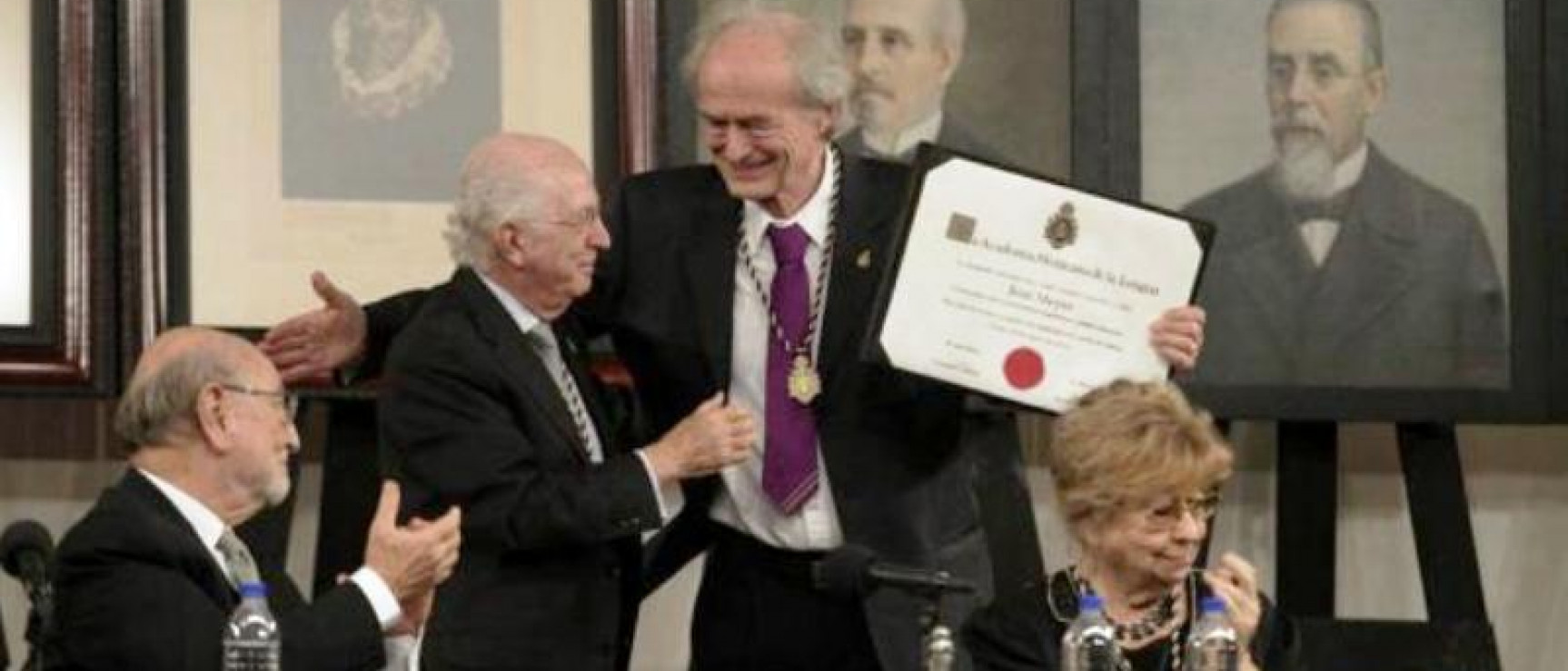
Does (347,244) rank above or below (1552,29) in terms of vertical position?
below

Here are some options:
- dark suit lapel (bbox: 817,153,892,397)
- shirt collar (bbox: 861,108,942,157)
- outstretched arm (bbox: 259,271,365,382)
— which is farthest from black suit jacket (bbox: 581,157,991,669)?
shirt collar (bbox: 861,108,942,157)

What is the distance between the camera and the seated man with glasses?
4691 millimetres

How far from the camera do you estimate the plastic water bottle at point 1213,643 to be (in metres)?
4.42

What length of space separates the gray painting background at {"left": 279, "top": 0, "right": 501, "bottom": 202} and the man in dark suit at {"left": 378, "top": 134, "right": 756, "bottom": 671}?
958mm

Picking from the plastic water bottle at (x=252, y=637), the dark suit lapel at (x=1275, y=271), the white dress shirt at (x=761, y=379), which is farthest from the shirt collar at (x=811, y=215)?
the plastic water bottle at (x=252, y=637)

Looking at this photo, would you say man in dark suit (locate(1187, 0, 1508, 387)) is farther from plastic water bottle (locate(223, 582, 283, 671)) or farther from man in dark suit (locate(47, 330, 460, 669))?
plastic water bottle (locate(223, 582, 283, 671))

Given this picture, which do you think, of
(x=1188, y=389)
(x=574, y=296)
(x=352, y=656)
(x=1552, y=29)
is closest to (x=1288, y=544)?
(x=1188, y=389)

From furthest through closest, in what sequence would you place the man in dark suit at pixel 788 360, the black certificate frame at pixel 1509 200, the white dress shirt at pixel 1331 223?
the white dress shirt at pixel 1331 223, the black certificate frame at pixel 1509 200, the man in dark suit at pixel 788 360

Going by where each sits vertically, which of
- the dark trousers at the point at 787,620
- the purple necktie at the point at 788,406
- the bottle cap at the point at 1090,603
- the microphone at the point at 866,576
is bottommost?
the dark trousers at the point at 787,620

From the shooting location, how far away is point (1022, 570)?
627 cm

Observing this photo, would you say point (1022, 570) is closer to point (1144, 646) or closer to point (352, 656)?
point (1144, 646)

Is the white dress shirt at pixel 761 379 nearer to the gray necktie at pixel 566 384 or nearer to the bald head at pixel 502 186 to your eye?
the gray necktie at pixel 566 384

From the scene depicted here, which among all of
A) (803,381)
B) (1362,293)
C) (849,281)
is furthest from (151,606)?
(1362,293)

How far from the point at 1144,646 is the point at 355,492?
222 centimetres
